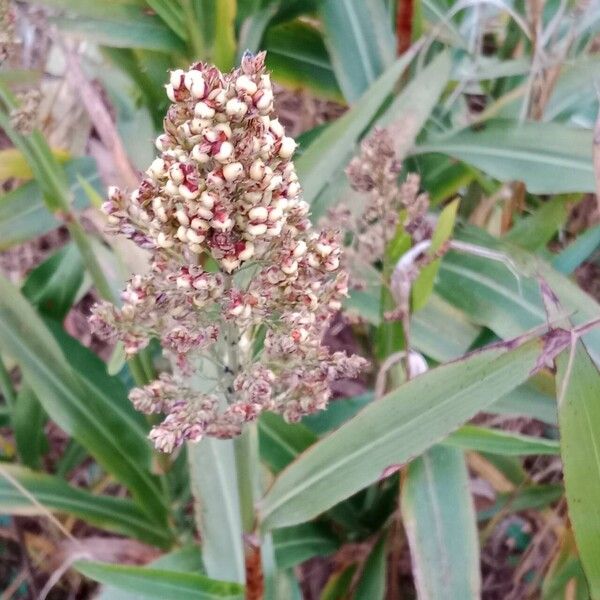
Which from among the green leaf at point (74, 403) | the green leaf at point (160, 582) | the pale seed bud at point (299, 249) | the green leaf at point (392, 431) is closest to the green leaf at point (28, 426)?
the green leaf at point (74, 403)

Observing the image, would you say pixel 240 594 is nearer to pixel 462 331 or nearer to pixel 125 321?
pixel 125 321

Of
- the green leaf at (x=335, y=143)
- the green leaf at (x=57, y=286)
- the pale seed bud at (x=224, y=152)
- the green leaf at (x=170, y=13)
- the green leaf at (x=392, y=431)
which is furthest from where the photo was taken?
the green leaf at (x=57, y=286)

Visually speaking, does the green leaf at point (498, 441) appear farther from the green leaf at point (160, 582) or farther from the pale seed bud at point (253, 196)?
the pale seed bud at point (253, 196)

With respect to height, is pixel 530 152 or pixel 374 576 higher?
pixel 530 152

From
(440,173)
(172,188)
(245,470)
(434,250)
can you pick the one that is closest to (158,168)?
(172,188)

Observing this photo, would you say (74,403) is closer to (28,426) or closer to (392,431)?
(28,426)

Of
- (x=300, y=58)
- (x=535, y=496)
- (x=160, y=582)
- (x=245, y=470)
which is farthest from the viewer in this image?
(x=300, y=58)

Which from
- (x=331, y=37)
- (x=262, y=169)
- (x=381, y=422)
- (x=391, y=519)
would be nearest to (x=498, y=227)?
(x=331, y=37)

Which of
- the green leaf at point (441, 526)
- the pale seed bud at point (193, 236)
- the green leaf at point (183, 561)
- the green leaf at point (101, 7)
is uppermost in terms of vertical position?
the green leaf at point (101, 7)
